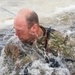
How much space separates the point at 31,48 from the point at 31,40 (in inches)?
4.3

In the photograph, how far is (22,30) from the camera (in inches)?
162

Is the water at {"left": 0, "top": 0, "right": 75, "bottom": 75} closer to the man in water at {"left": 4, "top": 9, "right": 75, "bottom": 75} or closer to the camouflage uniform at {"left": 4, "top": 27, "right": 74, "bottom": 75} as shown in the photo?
the camouflage uniform at {"left": 4, "top": 27, "right": 74, "bottom": 75}

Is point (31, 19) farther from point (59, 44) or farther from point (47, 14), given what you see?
point (47, 14)

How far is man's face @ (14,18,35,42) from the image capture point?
4.12 metres

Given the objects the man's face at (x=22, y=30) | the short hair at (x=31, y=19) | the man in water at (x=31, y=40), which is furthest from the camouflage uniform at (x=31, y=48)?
the short hair at (x=31, y=19)

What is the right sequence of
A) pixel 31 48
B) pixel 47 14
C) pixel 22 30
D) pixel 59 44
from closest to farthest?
1. pixel 22 30
2. pixel 31 48
3. pixel 59 44
4. pixel 47 14

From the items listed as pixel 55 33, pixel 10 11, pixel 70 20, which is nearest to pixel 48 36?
pixel 55 33

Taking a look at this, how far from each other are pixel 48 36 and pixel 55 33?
0.61 ft

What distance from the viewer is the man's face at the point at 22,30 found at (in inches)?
162

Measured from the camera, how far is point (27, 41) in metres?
4.19

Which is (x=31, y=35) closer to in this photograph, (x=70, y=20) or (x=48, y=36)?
(x=48, y=36)

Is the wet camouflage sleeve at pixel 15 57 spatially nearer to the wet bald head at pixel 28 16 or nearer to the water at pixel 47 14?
the water at pixel 47 14

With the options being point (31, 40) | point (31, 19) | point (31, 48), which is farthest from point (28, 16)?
point (31, 48)

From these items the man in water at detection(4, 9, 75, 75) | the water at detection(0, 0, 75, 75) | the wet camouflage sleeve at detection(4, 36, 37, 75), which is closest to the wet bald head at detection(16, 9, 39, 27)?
the man in water at detection(4, 9, 75, 75)
